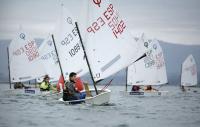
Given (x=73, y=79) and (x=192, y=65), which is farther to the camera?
(x=192, y=65)

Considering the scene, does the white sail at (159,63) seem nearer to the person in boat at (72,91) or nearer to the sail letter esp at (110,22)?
the sail letter esp at (110,22)

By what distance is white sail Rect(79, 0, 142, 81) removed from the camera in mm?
23734

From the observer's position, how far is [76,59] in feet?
89.2

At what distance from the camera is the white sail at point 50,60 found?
40706mm

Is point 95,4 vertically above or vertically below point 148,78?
above

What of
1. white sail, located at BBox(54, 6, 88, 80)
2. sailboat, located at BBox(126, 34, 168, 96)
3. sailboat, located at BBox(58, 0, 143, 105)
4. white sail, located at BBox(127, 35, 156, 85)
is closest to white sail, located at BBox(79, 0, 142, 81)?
sailboat, located at BBox(58, 0, 143, 105)

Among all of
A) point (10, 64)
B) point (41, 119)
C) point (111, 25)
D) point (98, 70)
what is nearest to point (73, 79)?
point (98, 70)

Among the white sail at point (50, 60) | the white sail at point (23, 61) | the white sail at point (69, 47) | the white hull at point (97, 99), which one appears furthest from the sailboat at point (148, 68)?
the white hull at point (97, 99)

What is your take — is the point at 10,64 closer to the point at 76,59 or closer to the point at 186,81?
the point at 76,59

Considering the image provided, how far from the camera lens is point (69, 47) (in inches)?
1145

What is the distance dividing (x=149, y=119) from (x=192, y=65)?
A: 4351 centimetres

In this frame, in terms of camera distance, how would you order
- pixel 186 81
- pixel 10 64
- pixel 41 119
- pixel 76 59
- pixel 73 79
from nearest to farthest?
pixel 41 119 → pixel 73 79 → pixel 76 59 → pixel 10 64 → pixel 186 81

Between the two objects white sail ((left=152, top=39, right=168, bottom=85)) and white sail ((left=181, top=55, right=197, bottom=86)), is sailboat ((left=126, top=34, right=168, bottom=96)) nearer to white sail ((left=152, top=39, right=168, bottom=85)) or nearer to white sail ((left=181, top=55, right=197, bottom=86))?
white sail ((left=152, top=39, right=168, bottom=85))

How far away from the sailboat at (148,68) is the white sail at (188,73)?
47.8 feet
